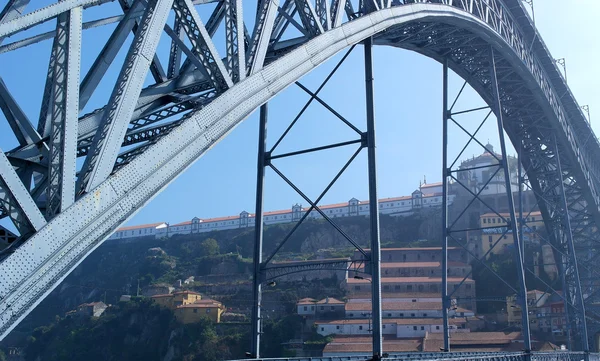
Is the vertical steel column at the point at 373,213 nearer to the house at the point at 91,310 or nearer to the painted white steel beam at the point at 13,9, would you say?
the painted white steel beam at the point at 13,9

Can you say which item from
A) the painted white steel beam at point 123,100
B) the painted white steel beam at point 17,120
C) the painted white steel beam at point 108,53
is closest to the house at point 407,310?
the painted white steel beam at point 108,53

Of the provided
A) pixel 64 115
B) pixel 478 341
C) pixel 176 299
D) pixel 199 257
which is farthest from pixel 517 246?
pixel 199 257

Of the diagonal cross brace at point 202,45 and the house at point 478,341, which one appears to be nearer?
the diagonal cross brace at point 202,45

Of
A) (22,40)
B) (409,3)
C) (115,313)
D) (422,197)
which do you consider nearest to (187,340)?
(115,313)

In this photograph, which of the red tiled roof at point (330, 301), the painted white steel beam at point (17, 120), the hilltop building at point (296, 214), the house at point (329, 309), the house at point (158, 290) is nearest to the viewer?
the painted white steel beam at point (17, 120)

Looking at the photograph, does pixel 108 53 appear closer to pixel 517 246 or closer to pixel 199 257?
pixel 517 246

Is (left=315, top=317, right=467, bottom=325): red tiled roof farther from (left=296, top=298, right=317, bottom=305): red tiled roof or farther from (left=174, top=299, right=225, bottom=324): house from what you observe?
(left=174, top=299, right=225, bottom=324): house

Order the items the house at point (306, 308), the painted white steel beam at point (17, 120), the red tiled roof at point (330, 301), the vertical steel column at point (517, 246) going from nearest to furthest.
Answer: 1. the painted white steel beam at point (17, 120)
2. the vertical steel column at point (517, 246)
3. the red tiled roof at point (330, 301)
4. the house at point (306, 308)

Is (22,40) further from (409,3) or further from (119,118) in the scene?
(409,3)
